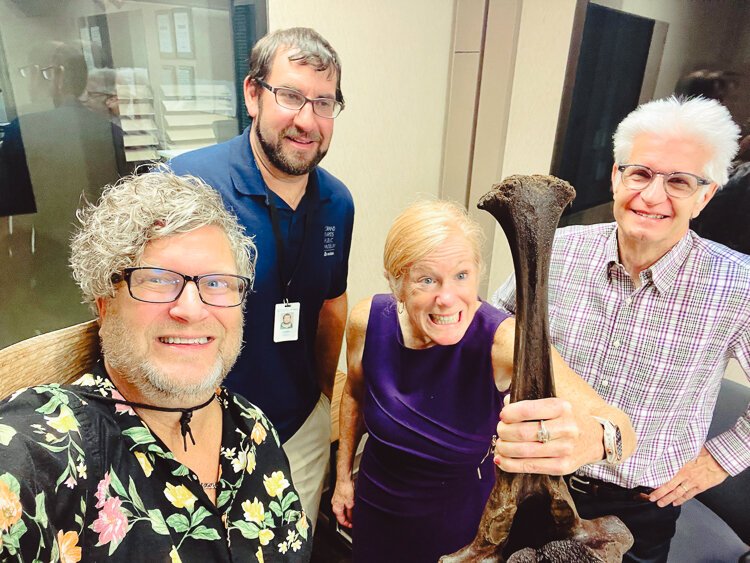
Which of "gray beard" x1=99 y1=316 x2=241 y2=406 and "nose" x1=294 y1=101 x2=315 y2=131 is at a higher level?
"nose" x1=294 y1=101 x2=315 y2=131

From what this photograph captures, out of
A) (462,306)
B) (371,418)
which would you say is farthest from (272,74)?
(371,418)

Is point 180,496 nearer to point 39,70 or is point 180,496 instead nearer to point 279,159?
point 279,159

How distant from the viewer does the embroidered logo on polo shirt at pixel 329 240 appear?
1787 millimetres

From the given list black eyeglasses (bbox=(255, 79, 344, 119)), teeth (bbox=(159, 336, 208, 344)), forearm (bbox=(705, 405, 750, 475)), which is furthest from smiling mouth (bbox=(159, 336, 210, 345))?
forearm (bbox=(705, 405, 750, 475))

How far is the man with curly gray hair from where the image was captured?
0.86m

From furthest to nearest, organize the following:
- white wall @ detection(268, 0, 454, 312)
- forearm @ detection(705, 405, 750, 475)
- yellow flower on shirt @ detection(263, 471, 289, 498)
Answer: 1. white wall @ detection(268, 0, 454, 312)
2. forearm @ detection(705, 405, 750, 475)
3. yellow flower on shirt @ detection(263, 471, 289, 498)

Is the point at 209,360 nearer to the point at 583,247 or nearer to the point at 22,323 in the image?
the point at 583,247

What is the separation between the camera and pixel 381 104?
8.81 ft

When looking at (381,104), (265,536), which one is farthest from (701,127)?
(381,104)

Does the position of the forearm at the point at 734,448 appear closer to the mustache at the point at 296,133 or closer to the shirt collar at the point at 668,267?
the shirt collar at the point at 668,267

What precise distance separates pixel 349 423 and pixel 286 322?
0.37 m

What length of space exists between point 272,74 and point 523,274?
113 centimetres

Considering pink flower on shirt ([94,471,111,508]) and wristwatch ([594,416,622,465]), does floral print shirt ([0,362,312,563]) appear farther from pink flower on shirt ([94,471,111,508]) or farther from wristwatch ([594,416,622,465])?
wristwatch ([594,416,622,465])

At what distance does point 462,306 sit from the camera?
1289 mm
